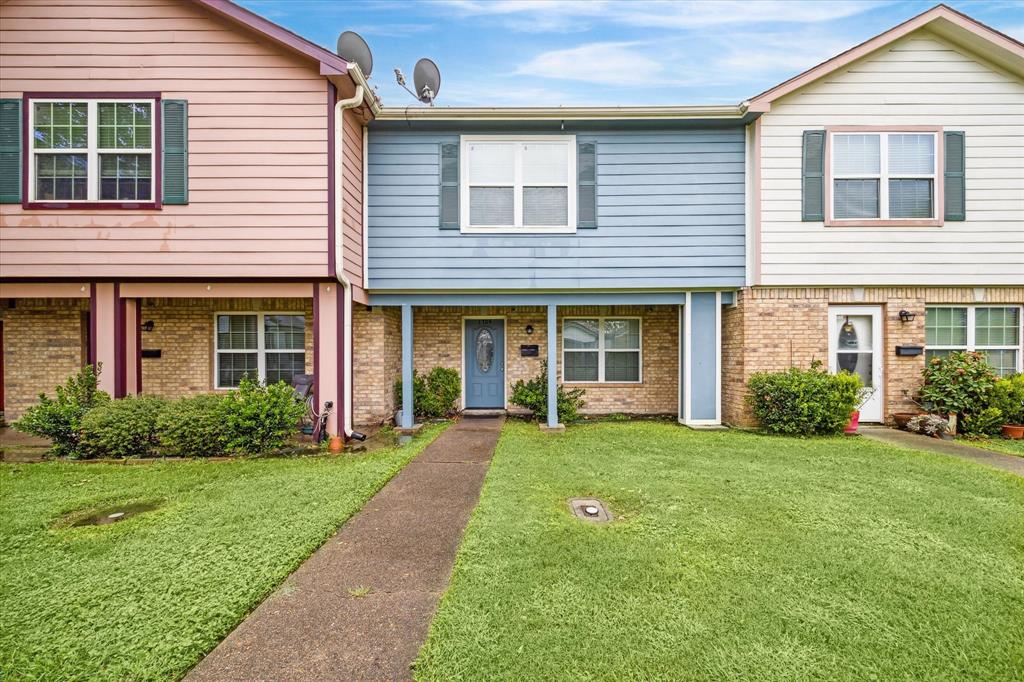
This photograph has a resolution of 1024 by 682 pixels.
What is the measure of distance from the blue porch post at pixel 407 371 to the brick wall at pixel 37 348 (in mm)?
6070

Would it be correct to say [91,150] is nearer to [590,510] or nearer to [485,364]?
[485,364]

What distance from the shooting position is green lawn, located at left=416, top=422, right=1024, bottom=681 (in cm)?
239

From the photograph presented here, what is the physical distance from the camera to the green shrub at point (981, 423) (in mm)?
7617

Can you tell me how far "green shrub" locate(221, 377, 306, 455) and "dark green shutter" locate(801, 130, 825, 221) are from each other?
28.5ft

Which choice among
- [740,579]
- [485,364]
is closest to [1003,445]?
[740,579]

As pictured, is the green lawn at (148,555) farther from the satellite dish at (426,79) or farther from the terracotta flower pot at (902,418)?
the terracotta flower pot at (902,418)

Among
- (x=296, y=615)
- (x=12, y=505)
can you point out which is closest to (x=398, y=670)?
(x=296, y=615)

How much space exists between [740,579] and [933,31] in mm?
A: 9902

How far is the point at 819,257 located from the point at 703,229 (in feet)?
6.44

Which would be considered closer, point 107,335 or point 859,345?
point 107,335

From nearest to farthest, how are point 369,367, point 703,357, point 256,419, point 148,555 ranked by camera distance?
point 148,555, point 256,419, point 703,357, point 369,367

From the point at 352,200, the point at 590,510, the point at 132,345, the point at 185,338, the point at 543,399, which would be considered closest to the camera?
the point at 590,510

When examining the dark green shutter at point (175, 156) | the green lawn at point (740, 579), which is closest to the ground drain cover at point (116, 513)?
the green lawn at point (740, 579)

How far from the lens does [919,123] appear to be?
8.07 m
